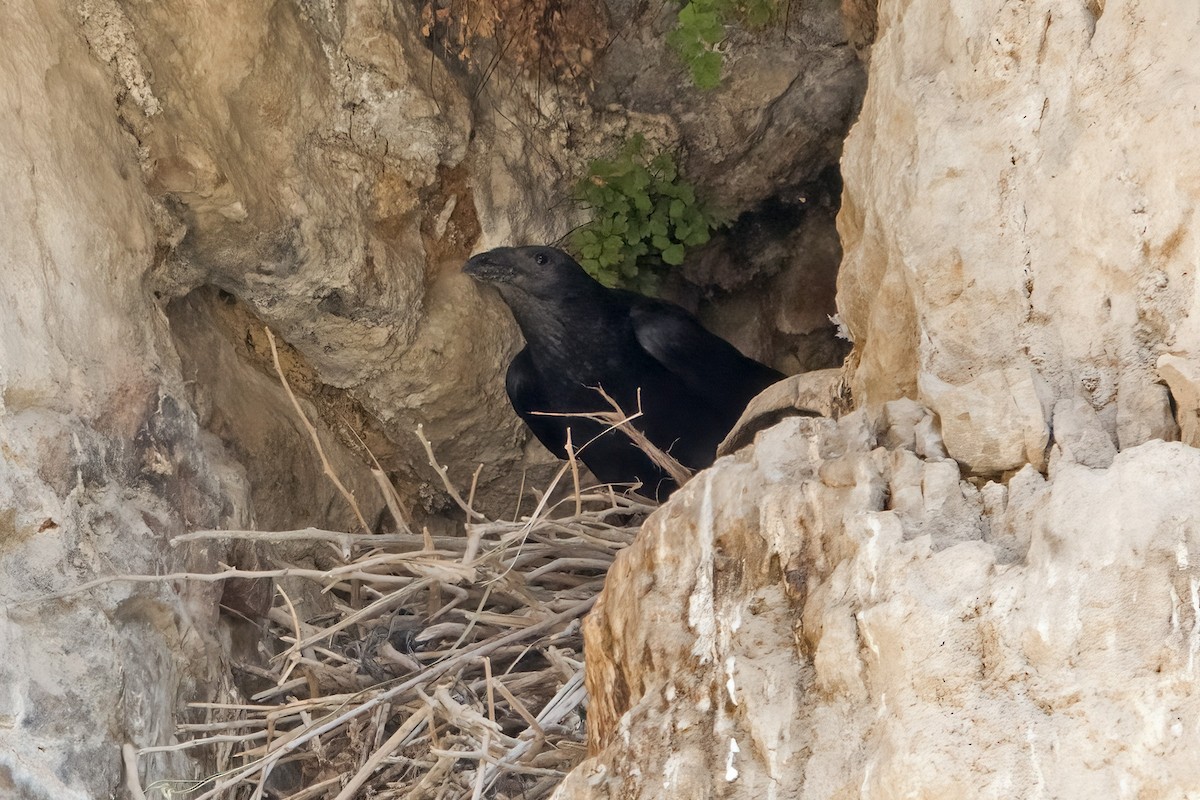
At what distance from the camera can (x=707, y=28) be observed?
402cm

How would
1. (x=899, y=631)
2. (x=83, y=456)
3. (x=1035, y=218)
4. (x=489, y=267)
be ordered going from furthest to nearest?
(x=489, y=267) < (x=83, y=456) < (x=1035, y=218) < (x=899, y=631)

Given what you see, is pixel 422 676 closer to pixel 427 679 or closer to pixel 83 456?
pixel 427 679

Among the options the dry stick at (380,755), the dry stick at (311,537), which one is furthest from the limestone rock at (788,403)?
the dry stick at (380,755)

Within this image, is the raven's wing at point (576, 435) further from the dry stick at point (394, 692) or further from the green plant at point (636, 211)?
the dry stick at point (394, 692)

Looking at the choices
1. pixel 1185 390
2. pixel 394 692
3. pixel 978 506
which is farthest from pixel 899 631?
pixel 394 692

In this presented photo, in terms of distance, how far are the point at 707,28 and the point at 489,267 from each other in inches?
42.3

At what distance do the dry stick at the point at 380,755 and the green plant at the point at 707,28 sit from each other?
231cm

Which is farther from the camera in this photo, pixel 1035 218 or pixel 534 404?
pixel 534 404

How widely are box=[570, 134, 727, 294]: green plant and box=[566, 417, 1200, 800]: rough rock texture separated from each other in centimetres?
240

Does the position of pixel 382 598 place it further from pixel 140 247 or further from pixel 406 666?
pixel 140 247

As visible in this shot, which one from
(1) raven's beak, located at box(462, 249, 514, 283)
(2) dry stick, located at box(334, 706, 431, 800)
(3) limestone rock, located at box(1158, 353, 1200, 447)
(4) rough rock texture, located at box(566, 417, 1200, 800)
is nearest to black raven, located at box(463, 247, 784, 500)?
(1) raven's beak, located at box(462, 249, 514, 283)

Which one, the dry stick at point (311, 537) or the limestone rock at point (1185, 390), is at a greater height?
the limestone rock at point (1185, 390)

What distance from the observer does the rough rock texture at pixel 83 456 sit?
8.38 ft

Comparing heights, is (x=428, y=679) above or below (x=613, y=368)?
below
